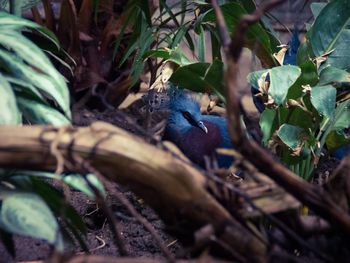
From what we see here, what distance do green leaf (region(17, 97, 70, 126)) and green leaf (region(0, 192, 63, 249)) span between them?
0.59ft

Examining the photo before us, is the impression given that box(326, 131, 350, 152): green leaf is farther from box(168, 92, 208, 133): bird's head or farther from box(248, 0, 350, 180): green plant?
box(168, 92, 208, 133): bird's head

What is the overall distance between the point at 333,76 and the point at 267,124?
10.3 inches

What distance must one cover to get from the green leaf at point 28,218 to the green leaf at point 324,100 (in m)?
0.99

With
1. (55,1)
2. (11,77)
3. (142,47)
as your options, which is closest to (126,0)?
(55,1)

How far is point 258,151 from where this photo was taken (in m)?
0.97

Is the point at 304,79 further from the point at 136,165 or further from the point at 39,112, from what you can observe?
the point at 136,165

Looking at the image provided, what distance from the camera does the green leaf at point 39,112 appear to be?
1244mm

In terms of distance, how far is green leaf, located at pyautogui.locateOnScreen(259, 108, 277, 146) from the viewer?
6.47 feet

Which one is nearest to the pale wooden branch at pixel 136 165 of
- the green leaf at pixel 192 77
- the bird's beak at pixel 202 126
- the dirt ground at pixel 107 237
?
the dirt ground at pixel 107 237

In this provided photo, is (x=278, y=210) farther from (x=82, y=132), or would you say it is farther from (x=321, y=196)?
(x=82, y=132)

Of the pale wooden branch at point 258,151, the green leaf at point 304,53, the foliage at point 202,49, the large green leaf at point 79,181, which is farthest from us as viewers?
the green leaf at point 304,53

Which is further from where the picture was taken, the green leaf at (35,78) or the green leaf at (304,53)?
the green leaf at (304,53)

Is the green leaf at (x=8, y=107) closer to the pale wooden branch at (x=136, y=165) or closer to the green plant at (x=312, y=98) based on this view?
the pale wooden branch at (x=136, y=165)

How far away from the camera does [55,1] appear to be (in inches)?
143
